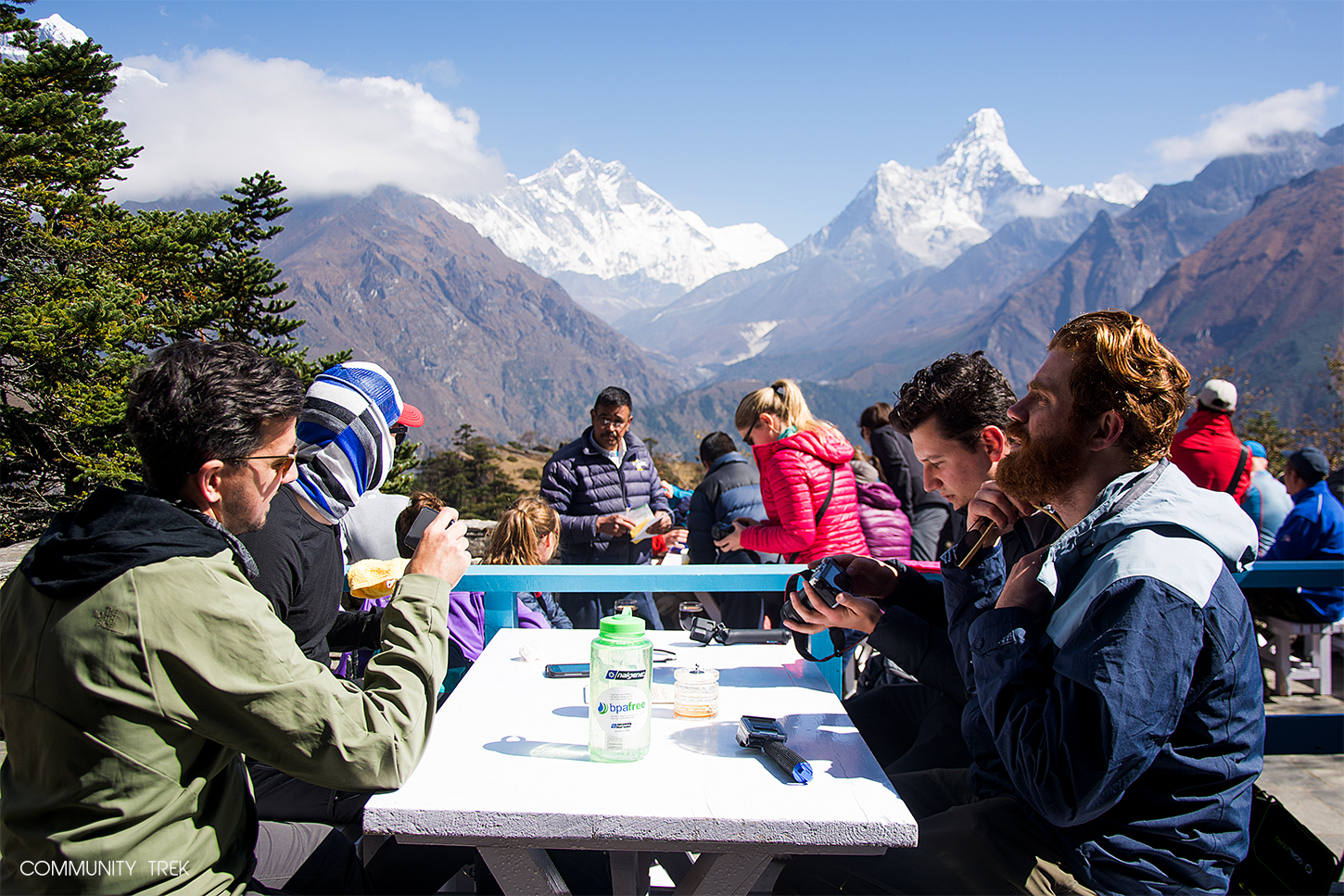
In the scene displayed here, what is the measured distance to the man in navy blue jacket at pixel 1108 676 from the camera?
1396 mm

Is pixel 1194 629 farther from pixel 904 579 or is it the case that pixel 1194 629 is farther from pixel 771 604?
pixel 771 604

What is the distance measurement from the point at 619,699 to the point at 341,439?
1044 millimetres

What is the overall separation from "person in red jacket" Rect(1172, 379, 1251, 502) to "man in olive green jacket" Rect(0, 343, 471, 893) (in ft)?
16.0

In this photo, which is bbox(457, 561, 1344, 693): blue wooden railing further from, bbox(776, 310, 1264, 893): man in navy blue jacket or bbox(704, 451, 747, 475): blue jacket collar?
bbox(704, 451, 747, 475): blue jacket collar

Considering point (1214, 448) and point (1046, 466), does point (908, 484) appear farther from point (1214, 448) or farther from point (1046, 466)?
point (1046, 466)

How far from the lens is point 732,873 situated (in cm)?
150

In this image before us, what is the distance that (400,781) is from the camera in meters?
1.50

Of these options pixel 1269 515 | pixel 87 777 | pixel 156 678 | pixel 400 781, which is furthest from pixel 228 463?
pixel 1269 515

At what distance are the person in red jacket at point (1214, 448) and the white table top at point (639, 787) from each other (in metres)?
3.89

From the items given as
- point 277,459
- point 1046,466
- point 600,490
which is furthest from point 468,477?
point 1046,466

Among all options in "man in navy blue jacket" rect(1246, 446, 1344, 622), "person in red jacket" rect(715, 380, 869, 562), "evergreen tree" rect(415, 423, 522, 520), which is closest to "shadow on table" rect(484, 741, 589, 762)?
"person in red jacket" rect(715, 380, 869, 562)

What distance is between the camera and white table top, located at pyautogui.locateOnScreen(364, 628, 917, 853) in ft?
4.67

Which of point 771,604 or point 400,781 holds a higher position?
point 400,781

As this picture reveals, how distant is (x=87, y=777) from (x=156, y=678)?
19cm
